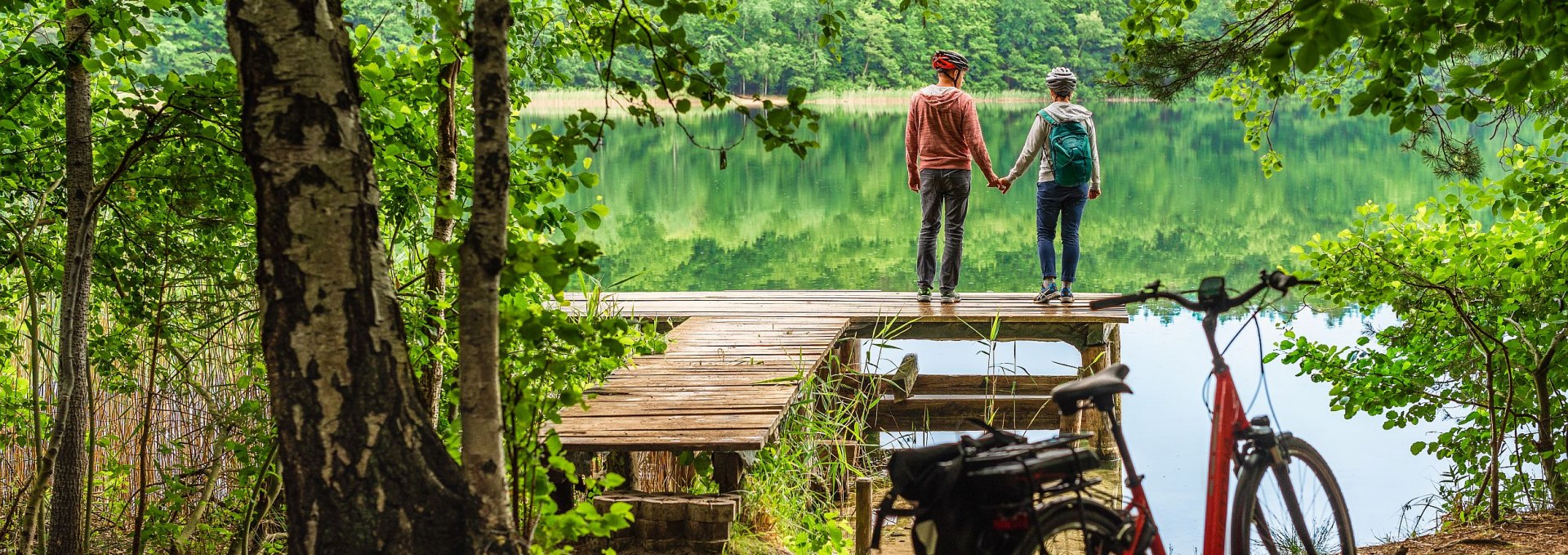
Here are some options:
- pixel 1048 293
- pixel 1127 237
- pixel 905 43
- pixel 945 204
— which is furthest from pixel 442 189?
pixel 905 43

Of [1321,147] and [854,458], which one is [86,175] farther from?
[1321,147]

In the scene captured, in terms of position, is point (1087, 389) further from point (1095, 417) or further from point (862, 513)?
point (1095, 417)

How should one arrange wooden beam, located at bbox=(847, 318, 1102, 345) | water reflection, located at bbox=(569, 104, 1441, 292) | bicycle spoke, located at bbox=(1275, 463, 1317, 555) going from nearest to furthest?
bicycle spoke, located at bbox=(1275, 463, 1317, 555), wooden beam, located at bbox=(847, 318, 1102, 345), water reflection, located at bbox=(569, 104, 1441, 292)

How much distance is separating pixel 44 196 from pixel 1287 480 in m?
3.47

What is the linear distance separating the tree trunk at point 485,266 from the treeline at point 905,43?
4838 centimetres

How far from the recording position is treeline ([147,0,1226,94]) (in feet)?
177

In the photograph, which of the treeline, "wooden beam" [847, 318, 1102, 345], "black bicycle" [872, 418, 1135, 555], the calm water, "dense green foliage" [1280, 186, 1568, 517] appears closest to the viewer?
"black bicycle" [872, 418, 1135, 555]

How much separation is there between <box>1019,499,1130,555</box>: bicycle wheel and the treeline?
158 ft

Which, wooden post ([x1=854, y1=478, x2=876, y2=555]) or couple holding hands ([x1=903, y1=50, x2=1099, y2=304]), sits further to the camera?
couple holding hands ([x1=903, y1=50, x2=1099, y2=304])

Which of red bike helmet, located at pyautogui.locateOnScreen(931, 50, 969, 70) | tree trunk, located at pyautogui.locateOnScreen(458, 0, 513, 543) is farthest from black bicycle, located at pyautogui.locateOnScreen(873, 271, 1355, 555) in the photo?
red bike helmet, located at pyautogui.locateOnScreen(931, 50, 969, 70)

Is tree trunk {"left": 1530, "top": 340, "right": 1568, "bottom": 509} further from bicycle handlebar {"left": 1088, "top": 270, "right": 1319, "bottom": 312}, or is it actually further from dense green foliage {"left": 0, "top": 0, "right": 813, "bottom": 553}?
dense green foliage {"left": 0, "top": 0, "right": 813, "bottom": 553}

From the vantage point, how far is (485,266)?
2.15m

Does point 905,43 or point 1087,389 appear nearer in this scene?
point 1087,389

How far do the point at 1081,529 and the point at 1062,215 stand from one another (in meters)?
4.73
